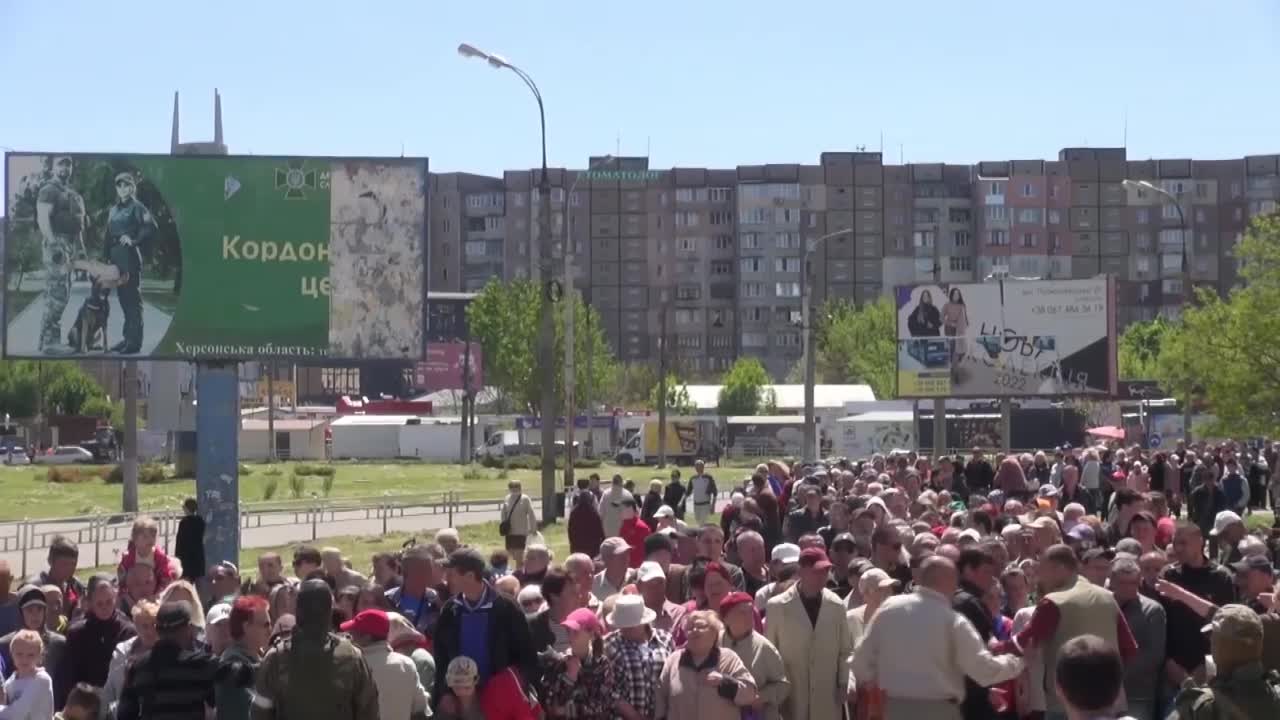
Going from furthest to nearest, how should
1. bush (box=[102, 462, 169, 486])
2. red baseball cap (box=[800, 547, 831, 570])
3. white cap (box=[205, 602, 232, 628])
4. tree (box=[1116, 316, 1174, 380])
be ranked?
tree (box=[1116, 316, 1174, 380]), bush (box=[102, 462, 169, 486]), red baseball cap (box=[800, 547, 831, 570]), white cap (box=[205, 602, 232, 628])

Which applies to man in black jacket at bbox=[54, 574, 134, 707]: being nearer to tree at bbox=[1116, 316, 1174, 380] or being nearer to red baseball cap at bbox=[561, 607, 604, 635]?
red baseball cap at bbox=[561, 607, 604, 635]

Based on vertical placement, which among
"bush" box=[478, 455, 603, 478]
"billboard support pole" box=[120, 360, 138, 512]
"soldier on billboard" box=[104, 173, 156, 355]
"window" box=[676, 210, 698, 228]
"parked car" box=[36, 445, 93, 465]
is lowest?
"parked car" box=[36, 445, 93, 465]

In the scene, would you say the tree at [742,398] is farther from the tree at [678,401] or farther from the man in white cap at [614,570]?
the man in white cap at [614,570]

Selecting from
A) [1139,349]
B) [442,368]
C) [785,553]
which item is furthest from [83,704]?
[442,368]

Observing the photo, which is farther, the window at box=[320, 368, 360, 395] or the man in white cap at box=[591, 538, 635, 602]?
the window at box=[320, 368, 360, 395]

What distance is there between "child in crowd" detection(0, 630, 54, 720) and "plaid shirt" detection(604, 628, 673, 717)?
277 cm

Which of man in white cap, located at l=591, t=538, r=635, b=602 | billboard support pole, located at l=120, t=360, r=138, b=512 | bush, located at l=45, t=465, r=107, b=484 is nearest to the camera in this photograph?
man in white cap, located at l=591, t=538, r=635, b=602

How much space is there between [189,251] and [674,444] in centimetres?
6273

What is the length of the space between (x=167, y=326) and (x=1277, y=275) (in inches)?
774

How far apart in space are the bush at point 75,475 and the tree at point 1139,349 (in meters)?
51.6

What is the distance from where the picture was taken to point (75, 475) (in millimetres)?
70562

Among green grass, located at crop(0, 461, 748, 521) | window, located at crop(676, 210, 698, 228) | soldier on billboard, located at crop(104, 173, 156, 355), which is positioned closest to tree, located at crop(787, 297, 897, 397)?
window, located at crop(676, 210, 698, 228)

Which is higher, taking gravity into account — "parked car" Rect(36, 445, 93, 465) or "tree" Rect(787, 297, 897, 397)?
"tree" Rect(787, 297, 897, 397)

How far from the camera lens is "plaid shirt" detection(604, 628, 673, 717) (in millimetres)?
9461
